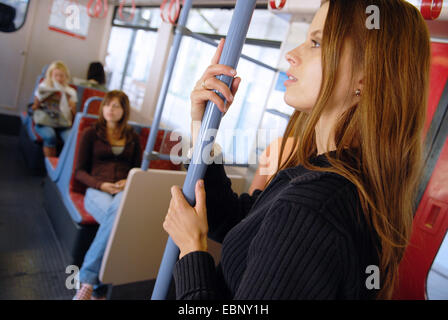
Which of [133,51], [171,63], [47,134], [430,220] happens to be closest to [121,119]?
[171,63]

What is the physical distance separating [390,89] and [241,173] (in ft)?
7.27

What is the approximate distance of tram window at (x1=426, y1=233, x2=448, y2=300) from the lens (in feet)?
6.17

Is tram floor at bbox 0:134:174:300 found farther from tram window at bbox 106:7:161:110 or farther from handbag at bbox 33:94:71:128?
tram window at bbox 106:7:161:110

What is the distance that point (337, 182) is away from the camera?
24.0 inches

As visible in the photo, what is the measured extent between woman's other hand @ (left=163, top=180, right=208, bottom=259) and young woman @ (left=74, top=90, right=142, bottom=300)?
1667 mm

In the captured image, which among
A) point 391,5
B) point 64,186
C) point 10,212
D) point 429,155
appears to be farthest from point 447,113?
point 10,212

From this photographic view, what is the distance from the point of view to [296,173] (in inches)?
28.3

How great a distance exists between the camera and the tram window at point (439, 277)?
1880 mm

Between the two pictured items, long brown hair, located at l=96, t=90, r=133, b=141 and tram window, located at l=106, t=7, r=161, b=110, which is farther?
tram window, located at l=106, t=7, r=161, b=110

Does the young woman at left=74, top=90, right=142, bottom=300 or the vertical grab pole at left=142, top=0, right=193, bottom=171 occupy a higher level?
the vertical grab pole at left=142, top=0, right=193, bottom=171

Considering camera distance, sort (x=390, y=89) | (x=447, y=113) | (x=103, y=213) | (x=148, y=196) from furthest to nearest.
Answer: (x=103, y=213) < (x=148, y=196) < (x=447, y=113) < (x=390, y=89)

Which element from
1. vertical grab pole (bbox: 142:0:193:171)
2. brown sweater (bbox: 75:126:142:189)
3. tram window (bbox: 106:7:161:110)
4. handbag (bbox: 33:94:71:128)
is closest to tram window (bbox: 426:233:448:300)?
vertical grab pole (bbox: 142:0:193:171)

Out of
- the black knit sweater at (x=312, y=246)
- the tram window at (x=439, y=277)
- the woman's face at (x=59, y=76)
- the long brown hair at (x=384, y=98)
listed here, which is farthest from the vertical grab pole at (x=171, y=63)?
the woman's face at (x=59, y=76)
